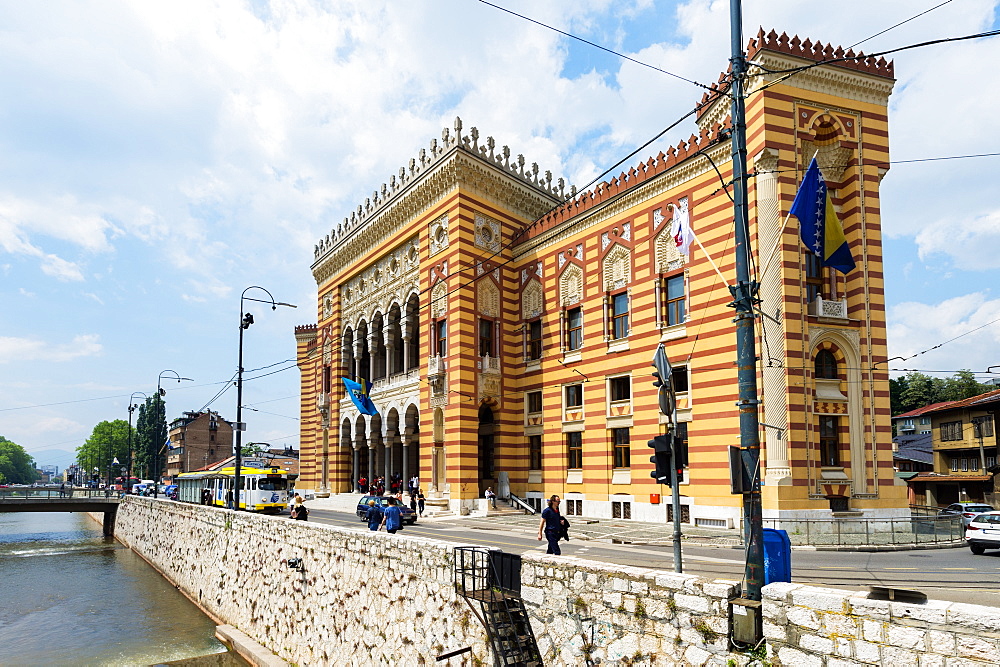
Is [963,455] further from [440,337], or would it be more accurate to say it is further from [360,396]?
[360,396]

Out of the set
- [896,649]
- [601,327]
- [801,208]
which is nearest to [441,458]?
[601,327]

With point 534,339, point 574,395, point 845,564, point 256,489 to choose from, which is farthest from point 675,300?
point 256,489

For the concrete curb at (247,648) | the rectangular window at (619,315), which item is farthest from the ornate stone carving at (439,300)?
the concrete curb at (247,648)

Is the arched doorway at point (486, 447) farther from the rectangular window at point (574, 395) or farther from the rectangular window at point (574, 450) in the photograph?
the rectangular window at point (574, 395)

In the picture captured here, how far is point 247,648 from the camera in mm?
19609

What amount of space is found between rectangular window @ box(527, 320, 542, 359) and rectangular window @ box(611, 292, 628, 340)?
19.2 ft

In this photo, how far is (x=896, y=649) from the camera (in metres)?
5.68

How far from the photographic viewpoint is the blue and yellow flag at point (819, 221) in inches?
626

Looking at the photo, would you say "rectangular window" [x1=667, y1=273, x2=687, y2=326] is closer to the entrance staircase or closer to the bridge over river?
the entrance staircase

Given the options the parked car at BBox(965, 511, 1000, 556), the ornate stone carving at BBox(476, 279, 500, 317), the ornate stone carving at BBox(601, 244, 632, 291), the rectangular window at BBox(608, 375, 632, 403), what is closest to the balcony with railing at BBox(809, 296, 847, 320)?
the parked car at BBox(965, 511, 1000, 556)

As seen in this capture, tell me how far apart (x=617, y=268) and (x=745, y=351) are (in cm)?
2433

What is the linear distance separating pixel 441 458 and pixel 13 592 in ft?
68.8

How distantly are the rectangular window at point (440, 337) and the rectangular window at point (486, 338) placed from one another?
200 centimetres

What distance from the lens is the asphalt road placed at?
1358 cm
